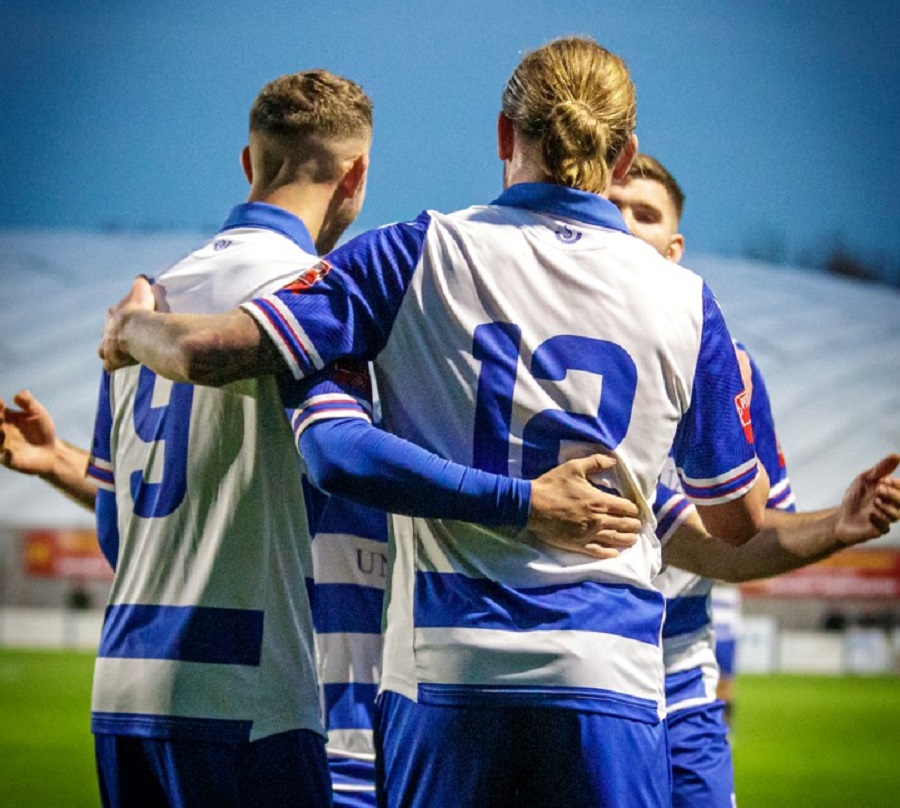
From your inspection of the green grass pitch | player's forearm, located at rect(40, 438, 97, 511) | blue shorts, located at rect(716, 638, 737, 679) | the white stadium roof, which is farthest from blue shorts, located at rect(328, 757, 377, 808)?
the white stadium roof

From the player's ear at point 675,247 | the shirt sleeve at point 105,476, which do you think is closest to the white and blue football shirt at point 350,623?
the shirt sleeve at point 105,476

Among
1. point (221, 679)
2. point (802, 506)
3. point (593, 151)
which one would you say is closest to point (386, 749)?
point (221, 679)

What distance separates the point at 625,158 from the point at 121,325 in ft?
2.99

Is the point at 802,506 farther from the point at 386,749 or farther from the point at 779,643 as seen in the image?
the point at 386,749

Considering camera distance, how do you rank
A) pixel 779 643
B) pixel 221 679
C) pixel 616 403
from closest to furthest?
1. pixel 616 403
2. pixel 221 679
3. pixel 779 643

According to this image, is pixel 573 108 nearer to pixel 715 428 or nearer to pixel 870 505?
pixel 715 428

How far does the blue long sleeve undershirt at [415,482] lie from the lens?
6.79 ft

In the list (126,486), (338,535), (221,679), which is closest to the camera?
(221,679)

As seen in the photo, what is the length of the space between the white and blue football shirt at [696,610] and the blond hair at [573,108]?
1.24 metres

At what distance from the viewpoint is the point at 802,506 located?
28.8m

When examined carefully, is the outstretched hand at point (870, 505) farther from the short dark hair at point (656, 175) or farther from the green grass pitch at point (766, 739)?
the green grass pitch at point (766, 739)

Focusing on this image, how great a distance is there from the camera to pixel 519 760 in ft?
6.80

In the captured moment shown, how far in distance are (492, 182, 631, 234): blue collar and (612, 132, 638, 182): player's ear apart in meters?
0.11

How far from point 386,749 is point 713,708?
5.14 feet
